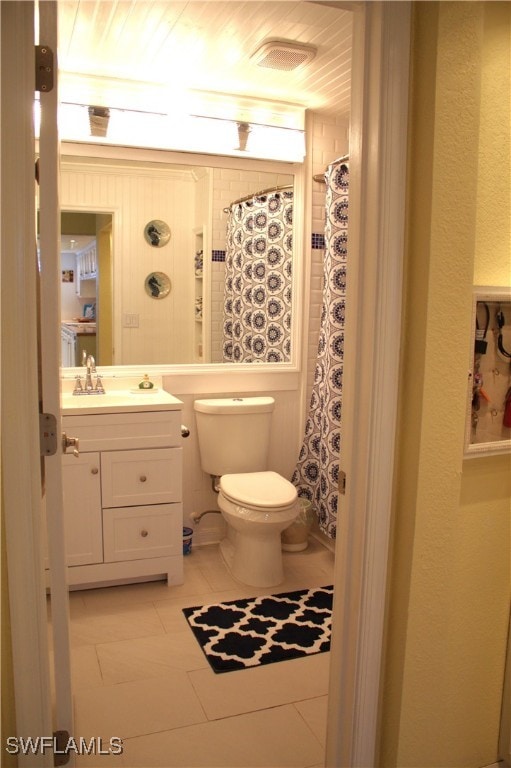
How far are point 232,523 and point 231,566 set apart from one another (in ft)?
1.11

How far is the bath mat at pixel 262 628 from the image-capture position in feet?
7.75

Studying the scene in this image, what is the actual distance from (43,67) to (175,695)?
193 centimetres

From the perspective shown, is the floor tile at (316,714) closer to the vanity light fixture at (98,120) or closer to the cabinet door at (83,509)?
the cabinet door at (83,509)

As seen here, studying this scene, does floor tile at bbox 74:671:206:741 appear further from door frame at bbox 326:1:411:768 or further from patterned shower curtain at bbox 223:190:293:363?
patterned shower curtain at bbox 223:190:293:363

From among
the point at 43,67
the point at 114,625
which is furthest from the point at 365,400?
the point at 114,625

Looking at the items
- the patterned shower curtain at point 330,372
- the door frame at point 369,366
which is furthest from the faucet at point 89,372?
the door frame at point 369,366

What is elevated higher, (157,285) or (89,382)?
(157,285)

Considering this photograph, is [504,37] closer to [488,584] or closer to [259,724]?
[488,584]

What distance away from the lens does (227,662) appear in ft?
7.59

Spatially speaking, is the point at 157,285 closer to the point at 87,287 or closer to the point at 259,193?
the point at 87,287

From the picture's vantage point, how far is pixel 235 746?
1.89 meters

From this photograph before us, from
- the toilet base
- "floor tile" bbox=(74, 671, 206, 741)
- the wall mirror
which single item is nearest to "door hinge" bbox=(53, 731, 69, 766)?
"floor tile" bbox=(74, 671, 206, 741)

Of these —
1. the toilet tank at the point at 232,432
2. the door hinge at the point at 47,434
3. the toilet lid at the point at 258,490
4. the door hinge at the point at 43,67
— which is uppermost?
the door hinge at the point at 43,67

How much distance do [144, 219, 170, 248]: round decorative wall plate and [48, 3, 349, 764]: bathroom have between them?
0.03 m
